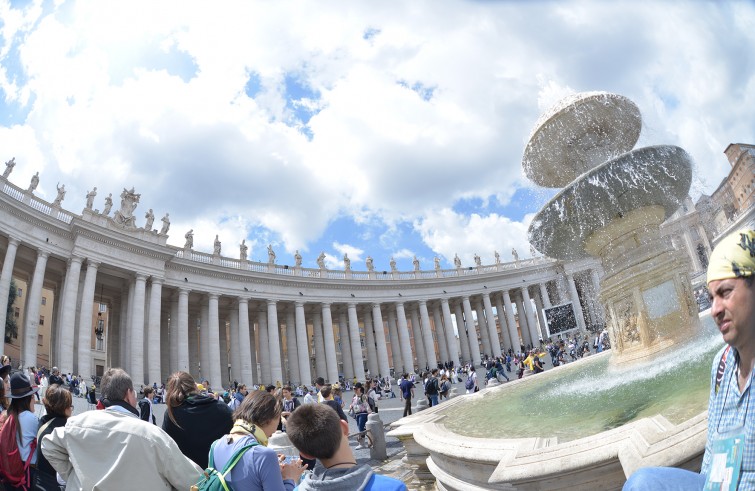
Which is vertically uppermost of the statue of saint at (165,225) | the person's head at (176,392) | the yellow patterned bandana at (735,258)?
the statue of saint at (165,225)

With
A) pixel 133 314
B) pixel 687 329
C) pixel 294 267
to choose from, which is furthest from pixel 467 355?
pixel 687 329

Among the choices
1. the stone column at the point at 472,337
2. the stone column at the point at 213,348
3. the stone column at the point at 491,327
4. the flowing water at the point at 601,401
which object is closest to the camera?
the flowing water at the point at 601,401

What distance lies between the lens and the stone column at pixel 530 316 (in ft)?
198

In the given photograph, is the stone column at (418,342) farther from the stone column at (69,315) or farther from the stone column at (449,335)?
the stone column at (69,315)

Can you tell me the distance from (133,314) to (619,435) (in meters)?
36.9

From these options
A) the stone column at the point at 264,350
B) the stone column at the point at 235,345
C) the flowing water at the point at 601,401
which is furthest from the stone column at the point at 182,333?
the flowing water at the point at 601,401

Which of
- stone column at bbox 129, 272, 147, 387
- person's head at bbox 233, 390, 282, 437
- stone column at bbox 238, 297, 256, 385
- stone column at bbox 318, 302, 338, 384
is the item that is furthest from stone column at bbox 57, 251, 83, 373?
person's head at bbox 233, 390, 282, 437

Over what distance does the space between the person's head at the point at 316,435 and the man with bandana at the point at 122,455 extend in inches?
58.0

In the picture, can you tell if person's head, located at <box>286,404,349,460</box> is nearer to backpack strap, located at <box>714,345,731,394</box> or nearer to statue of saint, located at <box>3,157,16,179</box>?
backpack strap, located at <box>714,345,731,394</box>

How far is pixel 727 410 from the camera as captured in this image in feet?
6.59

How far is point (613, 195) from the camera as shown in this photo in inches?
405

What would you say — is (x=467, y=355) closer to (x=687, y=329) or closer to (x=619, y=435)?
(x=687, y=329)

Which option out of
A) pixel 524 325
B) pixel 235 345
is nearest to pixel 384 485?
pixel 235 345

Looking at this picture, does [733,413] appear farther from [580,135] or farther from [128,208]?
[128,208]
